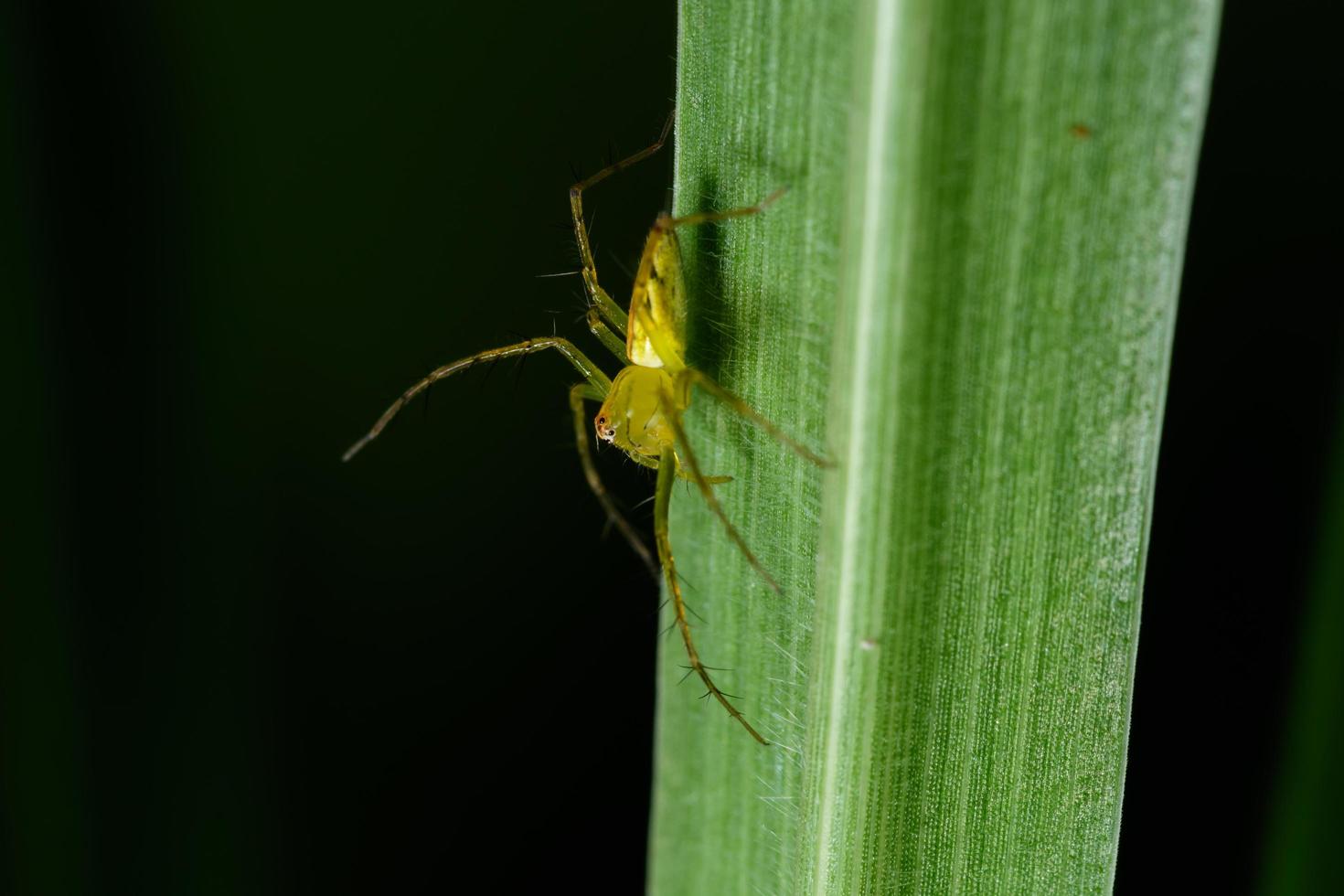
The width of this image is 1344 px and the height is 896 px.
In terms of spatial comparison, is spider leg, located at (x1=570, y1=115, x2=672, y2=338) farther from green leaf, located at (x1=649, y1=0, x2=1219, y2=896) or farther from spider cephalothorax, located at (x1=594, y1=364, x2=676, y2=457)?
green leaf, located at (x1=649, y1=0, x2=1219, y2=896)

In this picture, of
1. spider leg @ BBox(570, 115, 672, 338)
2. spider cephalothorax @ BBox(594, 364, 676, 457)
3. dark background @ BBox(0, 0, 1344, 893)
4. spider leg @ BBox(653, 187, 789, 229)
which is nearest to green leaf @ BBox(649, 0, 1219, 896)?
spider leg @ BBox(653, 187, 789, 229)

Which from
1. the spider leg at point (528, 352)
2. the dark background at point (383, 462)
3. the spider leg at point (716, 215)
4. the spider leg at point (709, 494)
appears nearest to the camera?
the spider leg at point (716, 215)

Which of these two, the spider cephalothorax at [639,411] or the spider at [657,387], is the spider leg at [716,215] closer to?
the spider at [657,387]

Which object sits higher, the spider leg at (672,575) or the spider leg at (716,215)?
the spider leg at (716,215)

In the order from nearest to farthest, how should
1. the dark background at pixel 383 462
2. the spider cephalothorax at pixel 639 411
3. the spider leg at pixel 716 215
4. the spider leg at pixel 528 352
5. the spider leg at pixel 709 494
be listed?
the spider leg at pixel 716 215 → the spider leg at pixel 709 494 → the spider cephalothorax at pixel 639 411 → the spider leg at pixel 528 352 → the dark background at pixel 383 462

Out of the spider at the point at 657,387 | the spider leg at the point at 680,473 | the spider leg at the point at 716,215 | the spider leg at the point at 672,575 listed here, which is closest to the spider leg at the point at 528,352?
the spider at the point at 657,387

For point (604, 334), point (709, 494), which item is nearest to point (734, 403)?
point (709, 494)

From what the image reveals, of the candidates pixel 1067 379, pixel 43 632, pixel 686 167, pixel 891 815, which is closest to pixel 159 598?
pixel 43 632

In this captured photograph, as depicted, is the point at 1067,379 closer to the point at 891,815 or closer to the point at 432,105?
the point at 891,815
